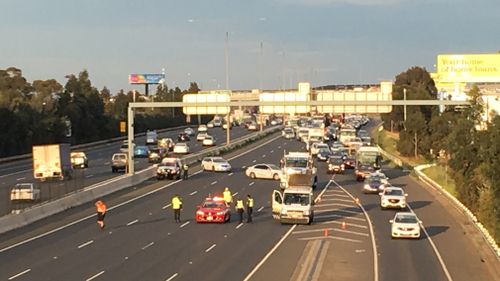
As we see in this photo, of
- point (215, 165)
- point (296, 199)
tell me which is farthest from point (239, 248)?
point (215, 165)

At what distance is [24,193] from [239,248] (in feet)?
45.8

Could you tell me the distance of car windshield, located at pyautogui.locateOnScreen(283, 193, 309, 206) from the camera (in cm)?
4128

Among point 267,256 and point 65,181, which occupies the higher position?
point 65,181

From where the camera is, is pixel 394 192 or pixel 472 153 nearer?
pixel 394 192

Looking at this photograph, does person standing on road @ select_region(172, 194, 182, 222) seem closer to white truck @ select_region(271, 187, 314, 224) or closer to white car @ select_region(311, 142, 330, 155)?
white truck @ select_region(271, 187, 314, 224)

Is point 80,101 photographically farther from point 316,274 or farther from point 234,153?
point 316,274

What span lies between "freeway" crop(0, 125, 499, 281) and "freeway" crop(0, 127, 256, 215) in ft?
6.22

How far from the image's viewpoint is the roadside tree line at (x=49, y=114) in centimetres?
9538

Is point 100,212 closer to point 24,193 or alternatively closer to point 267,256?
point 24,193

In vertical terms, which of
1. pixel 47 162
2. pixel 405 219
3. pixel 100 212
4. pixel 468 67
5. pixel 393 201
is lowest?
pixel 393 201

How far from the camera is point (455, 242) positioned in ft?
119

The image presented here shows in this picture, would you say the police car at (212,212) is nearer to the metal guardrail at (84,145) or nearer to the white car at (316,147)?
the metal guardrail at (84,145)

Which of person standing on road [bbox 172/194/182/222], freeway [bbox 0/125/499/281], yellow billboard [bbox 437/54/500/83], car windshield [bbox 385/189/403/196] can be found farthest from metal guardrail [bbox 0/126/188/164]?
yellow billboard [bbox 437/54/500/83]

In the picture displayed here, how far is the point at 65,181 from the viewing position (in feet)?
163
